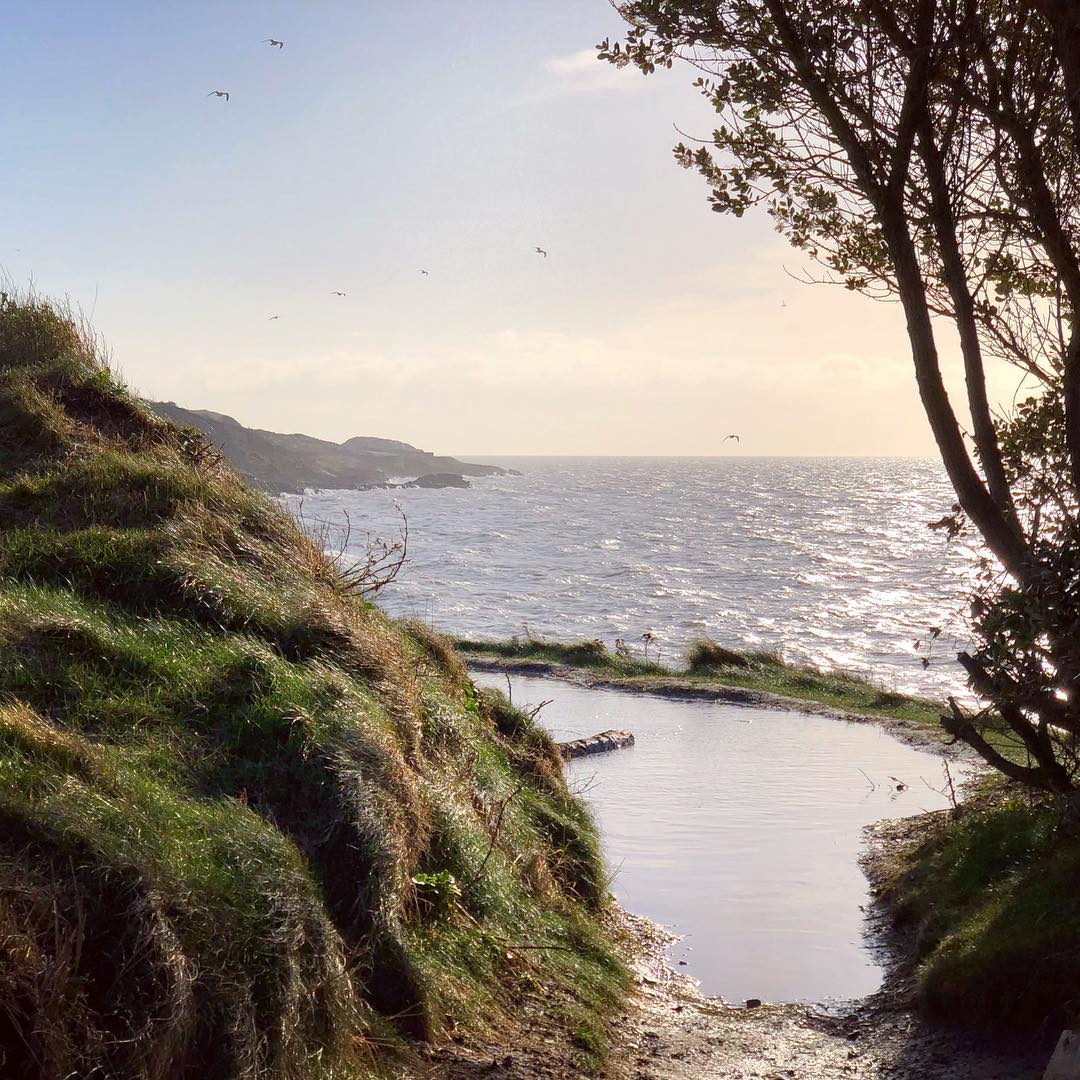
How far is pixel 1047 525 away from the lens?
8.04m

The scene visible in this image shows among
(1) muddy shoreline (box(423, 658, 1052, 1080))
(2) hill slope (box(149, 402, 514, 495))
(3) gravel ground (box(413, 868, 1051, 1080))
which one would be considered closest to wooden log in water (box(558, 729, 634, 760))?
(1) muddy shoreline (box(423, 658, 1052, 1080))

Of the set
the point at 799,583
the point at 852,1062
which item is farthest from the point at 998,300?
the point at 799,583

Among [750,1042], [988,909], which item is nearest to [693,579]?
[988,909]

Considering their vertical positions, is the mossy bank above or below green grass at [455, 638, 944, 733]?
above

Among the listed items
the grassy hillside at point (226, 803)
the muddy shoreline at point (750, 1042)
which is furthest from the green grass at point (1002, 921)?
the grassy hillside at point (226, 803)

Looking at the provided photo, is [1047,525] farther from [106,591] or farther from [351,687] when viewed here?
[106,591]

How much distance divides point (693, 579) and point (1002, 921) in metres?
55.3

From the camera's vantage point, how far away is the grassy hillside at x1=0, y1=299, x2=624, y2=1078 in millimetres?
4727

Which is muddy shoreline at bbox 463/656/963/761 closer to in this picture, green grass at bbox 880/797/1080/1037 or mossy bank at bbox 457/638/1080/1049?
mossy bank at bbox 457/638/1080/1049

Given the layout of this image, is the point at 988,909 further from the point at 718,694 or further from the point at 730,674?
the point at 730,674

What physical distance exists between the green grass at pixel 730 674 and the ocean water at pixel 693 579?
261cm

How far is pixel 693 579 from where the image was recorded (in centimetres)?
6278

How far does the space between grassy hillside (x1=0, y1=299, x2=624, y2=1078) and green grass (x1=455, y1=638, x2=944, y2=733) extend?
15.0 metres

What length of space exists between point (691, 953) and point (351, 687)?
408cm
